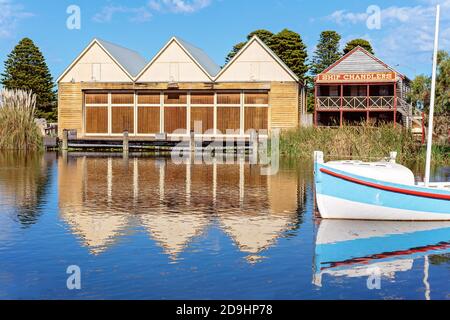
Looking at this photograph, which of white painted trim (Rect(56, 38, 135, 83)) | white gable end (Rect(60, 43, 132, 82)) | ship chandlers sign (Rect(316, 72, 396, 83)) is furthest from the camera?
white gable end (Rect(60, 43, 132, 82))

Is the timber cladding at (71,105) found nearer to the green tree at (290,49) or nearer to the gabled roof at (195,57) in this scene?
the gabled roof at (195,57)

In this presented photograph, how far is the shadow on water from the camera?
631 inches

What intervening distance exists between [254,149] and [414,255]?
105ft

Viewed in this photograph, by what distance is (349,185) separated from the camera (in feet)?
48.6

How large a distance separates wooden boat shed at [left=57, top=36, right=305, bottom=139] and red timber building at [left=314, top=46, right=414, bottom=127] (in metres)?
2.74

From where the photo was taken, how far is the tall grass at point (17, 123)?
42656mm

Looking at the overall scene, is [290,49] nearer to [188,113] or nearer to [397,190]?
[188,113]

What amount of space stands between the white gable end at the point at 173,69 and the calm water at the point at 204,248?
3104 cm

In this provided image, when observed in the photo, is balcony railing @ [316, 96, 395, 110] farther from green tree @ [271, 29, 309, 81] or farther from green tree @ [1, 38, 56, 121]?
green tree @ [1, 38, 56, 121]

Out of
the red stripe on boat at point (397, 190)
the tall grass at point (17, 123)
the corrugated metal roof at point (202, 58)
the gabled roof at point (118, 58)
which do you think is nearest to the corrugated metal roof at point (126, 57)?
the gabled roof at point (118, 58)

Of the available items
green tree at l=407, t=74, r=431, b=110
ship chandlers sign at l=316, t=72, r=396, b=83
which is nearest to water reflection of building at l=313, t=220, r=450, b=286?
ship chandlers sign at l=316, t=72, r=396, b=83

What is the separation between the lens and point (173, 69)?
51531mm
